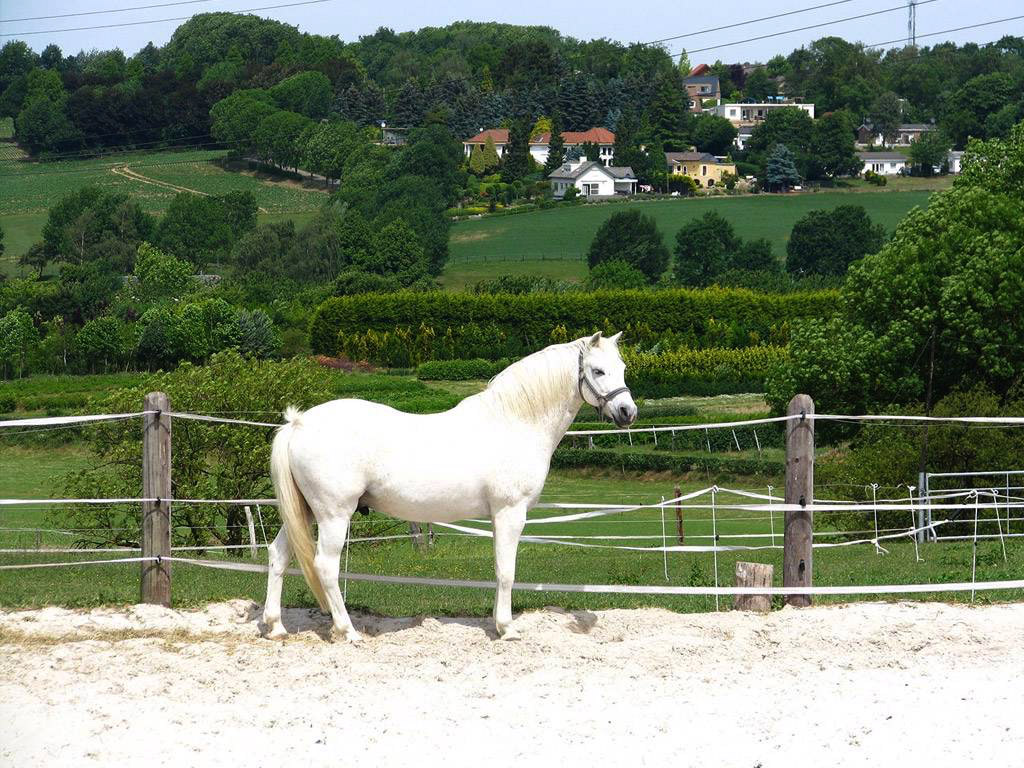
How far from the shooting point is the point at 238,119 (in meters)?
141

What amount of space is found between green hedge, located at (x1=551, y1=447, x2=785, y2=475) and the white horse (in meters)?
24.7

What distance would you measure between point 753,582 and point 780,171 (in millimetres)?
124739

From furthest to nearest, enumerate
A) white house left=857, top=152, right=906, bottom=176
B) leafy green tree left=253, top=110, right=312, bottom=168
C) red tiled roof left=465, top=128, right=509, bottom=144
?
red tiled roof left=465, top=128, right=509, bottom=144 → white house left=857, top=152, right=906, bottom=176 → leafy green tree left=253, top=110, right=312, bottom=168

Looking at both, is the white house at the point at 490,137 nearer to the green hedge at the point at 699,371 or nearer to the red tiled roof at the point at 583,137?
the red tiled roof at the point at 583,137

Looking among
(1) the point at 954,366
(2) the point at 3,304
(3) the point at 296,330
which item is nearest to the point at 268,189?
(2) the point at 3,304

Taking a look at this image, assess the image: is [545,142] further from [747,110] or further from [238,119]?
[747,110]

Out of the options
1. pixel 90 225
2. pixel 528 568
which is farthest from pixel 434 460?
pixel 90 225

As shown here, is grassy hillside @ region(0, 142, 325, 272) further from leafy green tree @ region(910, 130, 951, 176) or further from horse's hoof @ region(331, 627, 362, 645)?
horse's hoof @ region(331, 627, 362, 645)

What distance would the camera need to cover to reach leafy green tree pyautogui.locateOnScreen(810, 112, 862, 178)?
13188 centimetres

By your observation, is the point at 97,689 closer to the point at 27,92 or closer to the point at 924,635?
the point at 924,635

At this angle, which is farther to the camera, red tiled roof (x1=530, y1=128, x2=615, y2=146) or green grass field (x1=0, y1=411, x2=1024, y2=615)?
red tiled roof (x1=530, y1=128, x2=615, y2=146)

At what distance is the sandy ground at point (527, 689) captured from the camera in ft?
20.3

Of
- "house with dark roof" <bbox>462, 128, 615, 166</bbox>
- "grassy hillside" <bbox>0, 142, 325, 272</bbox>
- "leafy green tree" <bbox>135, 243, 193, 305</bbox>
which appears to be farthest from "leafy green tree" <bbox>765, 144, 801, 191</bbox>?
"leafy green tree" <bbox>135, 243, 193, 305</bbox>

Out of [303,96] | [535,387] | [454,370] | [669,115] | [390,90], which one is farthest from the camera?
[390,90]
